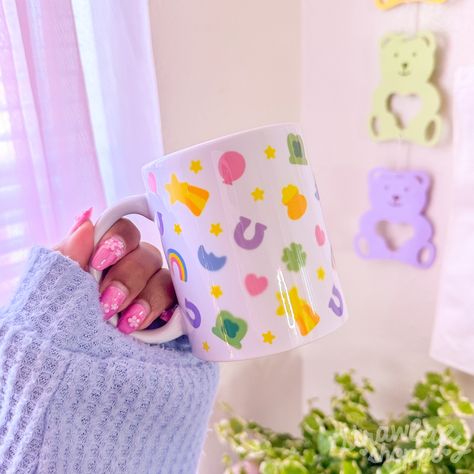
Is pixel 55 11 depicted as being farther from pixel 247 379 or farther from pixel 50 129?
pixel 247 379

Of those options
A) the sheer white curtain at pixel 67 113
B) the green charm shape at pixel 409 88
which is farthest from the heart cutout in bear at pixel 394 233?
the sheer white curtain at pixel 67 113

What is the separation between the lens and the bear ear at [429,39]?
0.89 meters

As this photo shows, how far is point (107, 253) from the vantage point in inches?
18.2

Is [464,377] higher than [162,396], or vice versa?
[162,396]

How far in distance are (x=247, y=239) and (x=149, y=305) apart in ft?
0.43

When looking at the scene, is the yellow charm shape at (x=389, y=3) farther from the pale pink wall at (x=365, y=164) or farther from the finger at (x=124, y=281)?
the finger at (x=124, y=281)

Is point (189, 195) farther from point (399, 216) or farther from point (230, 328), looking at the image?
point (399, 216)

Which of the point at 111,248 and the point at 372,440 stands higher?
the point at 111,248

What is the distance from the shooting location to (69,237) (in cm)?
47

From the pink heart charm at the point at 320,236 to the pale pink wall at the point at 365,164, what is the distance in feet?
2.05

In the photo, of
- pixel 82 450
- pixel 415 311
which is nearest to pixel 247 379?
pixel 415 311

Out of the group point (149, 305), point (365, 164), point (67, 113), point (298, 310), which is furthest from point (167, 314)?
point (365, 164)

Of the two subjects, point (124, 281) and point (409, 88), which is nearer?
point (124, 281)

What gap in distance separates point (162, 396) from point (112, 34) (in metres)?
0.44
